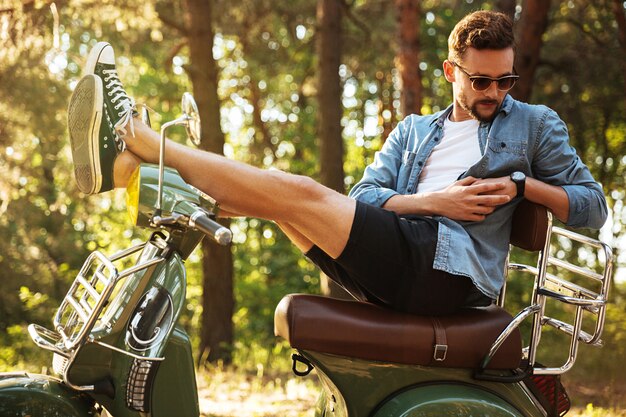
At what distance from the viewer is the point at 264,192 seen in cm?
248

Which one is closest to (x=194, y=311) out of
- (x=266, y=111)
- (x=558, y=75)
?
(x=266, y=111)

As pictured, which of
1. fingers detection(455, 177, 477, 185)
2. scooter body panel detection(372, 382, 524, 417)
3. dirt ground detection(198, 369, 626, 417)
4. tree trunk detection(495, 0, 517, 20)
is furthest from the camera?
tree trunk detection(495, 0, 517, 20)

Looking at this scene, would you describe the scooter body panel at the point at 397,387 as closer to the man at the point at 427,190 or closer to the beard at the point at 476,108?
the man at the point at 427,190

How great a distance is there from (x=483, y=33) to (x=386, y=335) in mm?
1117

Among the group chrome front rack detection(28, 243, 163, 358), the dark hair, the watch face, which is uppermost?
the dark hair

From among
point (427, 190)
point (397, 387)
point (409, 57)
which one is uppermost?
point (409, 57)

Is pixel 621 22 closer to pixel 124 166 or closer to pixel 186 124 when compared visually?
pixel 186 124

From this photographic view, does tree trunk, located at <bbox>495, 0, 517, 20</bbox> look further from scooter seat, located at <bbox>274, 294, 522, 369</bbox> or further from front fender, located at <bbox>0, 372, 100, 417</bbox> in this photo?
front fender, located at <bbox>0, 372, 100, 417</bbox>

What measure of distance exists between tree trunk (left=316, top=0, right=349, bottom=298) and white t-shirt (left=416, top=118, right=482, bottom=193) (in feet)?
14.8

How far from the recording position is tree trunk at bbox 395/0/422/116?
6711mm

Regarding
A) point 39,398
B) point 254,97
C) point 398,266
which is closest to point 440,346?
point 398,266

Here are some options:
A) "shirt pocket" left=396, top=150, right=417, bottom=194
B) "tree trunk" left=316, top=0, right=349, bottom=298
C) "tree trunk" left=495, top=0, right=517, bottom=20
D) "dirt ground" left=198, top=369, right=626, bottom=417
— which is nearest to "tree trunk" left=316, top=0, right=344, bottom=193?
"tree trunk" left=316, top=0, right=349, bottom=298

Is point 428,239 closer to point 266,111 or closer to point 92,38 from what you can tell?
point 92,38

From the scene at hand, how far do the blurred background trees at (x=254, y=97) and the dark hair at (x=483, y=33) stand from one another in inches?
150
